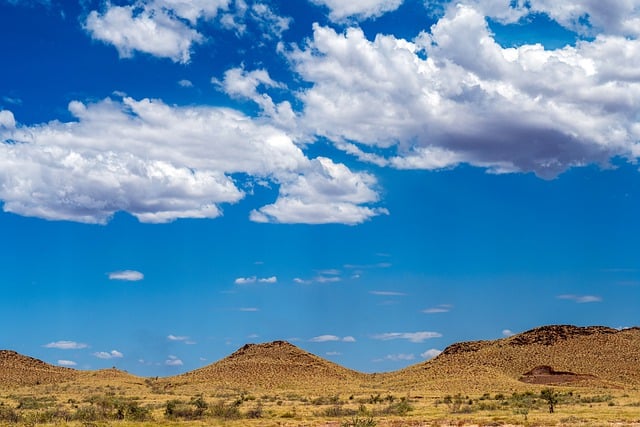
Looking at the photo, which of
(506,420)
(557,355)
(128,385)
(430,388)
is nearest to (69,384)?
(128,385)

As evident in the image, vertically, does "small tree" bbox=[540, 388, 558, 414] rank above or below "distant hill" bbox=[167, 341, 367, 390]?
below

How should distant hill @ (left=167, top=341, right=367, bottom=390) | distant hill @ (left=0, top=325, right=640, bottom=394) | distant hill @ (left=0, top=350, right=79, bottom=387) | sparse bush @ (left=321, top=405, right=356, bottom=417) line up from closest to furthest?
sparse bush @ (left=321, top=405, right=356, bottom=417) < distant hill @ (left=0, top=325, right=640, bottom=394) < distant hill @ (left=167, top=341, right=367, bottom=390) < distant hill @ (left=0, top=350, right=79, bottom=387)

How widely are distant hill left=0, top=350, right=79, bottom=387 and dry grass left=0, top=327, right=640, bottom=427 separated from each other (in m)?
0.18

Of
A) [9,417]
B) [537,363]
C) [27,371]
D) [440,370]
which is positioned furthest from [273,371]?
[9,417]

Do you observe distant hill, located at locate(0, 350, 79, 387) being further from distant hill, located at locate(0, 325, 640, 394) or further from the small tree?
the small tree

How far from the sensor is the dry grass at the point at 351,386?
202ft

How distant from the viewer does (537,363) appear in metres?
133

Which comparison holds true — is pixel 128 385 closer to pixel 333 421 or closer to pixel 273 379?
pixel 273 379

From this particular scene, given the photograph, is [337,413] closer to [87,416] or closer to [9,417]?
[87,416]

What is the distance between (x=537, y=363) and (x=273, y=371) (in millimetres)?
43356

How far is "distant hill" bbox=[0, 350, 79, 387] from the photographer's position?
5138 inches

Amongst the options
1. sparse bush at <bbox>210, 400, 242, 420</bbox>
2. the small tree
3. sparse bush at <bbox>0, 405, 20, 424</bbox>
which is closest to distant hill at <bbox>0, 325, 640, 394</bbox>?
the small tree

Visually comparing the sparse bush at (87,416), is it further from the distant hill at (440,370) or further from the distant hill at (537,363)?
the distant hill at (537,363)

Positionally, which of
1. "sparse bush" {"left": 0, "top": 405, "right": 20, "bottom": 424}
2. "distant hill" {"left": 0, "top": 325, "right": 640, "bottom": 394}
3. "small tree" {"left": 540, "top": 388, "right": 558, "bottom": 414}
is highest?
"distant hill" {"left": 0, "top": 325, "right": 640, "bottom": 394}
